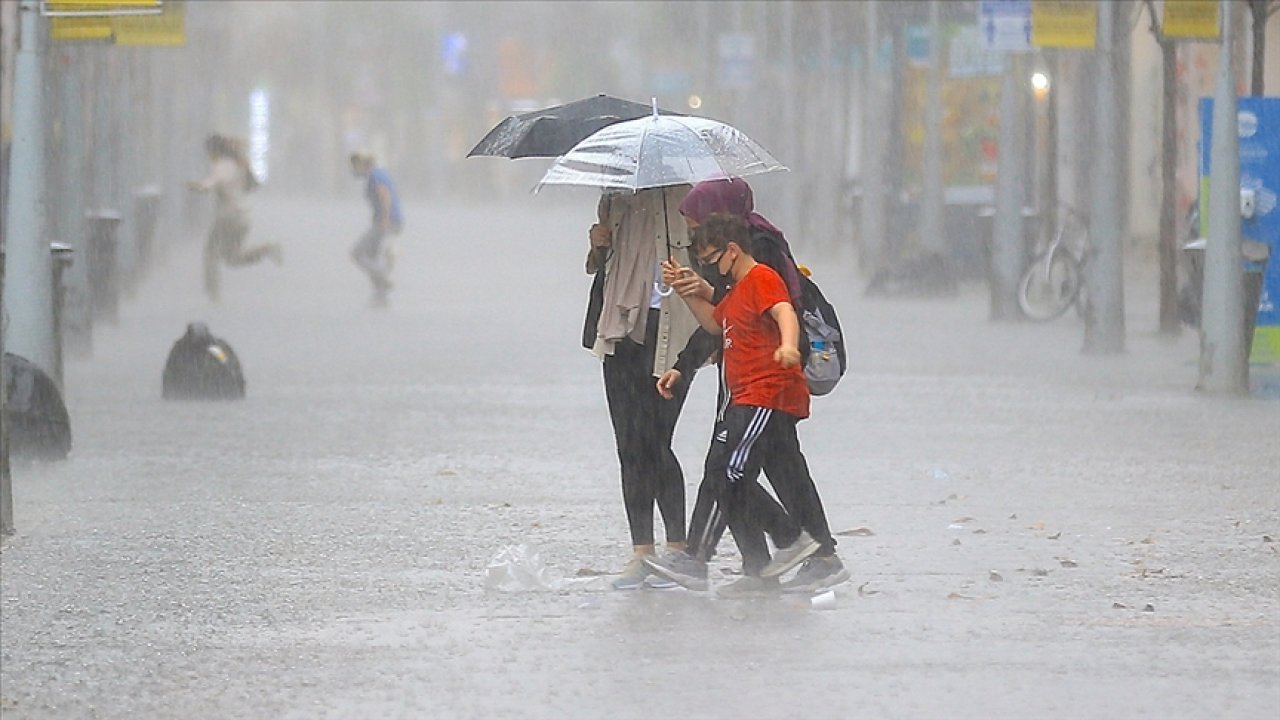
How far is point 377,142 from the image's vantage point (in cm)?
10406

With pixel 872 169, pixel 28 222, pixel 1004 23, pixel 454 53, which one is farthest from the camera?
pixel 454 53

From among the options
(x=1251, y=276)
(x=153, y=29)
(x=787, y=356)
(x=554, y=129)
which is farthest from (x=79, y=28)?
(x=787, y=356)

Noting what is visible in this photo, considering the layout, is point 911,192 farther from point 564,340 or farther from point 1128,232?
point 564,340

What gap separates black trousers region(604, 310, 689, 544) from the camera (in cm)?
891

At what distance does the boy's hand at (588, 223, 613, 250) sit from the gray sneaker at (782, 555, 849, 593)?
1.31m

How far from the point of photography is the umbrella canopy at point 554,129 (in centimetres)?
908

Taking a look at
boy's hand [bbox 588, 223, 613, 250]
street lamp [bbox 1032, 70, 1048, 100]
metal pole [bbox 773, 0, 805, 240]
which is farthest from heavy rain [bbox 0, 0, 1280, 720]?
metal pole [bbox 773, 0, 805, 240]

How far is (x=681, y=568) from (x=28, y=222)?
6.86 meters

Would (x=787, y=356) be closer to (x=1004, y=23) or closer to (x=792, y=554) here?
(x=792, y=554)

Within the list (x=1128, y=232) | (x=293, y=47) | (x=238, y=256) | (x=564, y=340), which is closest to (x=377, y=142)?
(x=293, y=47)

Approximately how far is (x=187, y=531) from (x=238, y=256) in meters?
17.9

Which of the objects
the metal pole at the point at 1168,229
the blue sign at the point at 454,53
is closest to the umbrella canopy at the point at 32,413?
the metal pole at the point at 1168,229

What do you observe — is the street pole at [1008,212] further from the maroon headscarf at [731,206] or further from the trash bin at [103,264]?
the maroon headscarf at [731,206]

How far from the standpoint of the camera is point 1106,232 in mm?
20234
